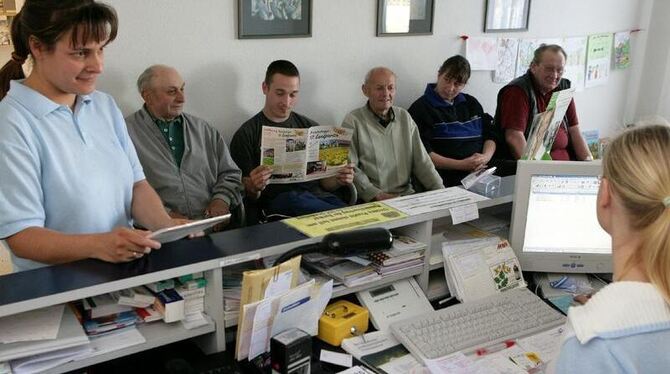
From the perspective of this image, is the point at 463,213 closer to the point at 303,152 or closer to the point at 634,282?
the point at 634,282

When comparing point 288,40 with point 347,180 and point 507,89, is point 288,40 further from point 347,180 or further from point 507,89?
point 507,89

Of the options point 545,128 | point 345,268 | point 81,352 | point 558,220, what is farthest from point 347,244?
point 545,128

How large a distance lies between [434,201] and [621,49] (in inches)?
156

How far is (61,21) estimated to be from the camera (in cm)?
130

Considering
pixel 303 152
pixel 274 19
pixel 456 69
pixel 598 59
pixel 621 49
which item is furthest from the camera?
pixel 621 49

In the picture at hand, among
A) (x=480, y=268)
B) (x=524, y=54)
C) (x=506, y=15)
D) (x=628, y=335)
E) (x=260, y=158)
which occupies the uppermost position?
(x=506, y=15)

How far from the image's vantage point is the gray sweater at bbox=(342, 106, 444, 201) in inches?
122

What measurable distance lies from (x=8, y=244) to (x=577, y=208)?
155 centimetres

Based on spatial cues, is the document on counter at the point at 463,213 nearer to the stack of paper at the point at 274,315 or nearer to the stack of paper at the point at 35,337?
the stack of paper at the point at 274,315

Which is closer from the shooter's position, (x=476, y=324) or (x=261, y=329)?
(x=261, y=329)

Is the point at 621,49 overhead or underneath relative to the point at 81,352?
overhead

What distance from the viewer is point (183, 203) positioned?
257 cm

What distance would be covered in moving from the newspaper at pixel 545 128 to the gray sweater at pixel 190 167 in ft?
4.25

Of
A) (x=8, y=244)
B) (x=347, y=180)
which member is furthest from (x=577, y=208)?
(x=8, y=244)
